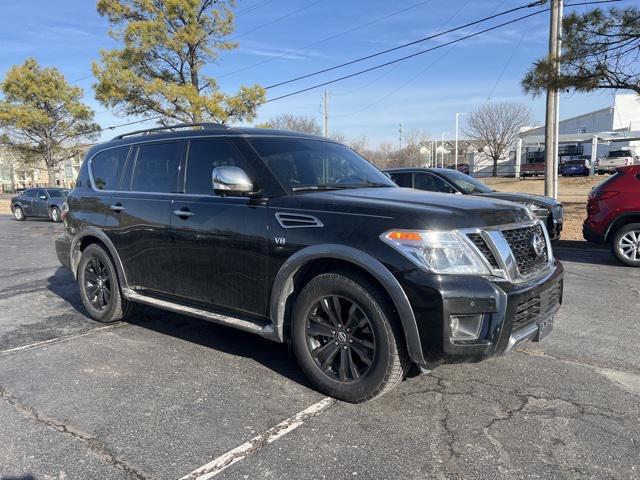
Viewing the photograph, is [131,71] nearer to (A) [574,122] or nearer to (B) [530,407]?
(B) [530,407]

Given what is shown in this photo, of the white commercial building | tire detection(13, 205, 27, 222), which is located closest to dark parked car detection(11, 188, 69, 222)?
tire detection(13, 205, 27, 222)

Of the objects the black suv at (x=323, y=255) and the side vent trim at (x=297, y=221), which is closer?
the black suv at (x=323, y=255)

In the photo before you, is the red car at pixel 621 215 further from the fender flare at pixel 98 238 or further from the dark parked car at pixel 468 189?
the fender flare at pixel 98 238

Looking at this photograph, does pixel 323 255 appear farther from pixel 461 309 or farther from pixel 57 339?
pixel 57 339

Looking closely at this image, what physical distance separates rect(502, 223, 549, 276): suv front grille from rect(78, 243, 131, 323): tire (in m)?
3.87

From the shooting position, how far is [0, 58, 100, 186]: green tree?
33625 millimetres

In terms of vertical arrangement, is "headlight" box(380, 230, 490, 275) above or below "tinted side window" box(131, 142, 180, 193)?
below

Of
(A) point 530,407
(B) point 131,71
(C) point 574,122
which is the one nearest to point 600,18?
(A) point 530,407

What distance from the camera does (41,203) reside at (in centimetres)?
2250

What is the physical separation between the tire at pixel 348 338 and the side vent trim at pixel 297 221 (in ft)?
1.20

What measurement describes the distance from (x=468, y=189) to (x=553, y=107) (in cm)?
580

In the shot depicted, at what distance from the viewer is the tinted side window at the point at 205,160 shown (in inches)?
170

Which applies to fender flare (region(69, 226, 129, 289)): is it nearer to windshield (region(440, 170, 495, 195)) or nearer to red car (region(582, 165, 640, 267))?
windshield (region(440, 170, 495, 195))

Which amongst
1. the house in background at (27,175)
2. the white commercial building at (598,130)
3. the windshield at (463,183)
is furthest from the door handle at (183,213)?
the house in background at (27,175)
